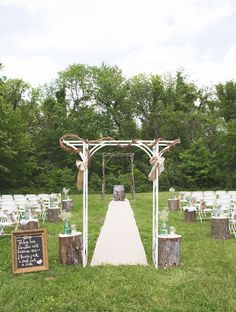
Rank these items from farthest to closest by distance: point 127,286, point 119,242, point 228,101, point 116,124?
1. point 116,124
2. point 228,101
3. point 119,242
4. point 127,286

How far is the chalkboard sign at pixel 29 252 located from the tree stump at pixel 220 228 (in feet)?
A: 14.6

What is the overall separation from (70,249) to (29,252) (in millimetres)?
693

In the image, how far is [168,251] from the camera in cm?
677

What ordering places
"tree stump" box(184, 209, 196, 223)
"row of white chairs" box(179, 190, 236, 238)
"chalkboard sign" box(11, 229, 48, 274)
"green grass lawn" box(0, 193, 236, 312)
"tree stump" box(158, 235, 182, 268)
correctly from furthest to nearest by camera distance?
"tree stump" box(184, 209, 196, 223) < "row of white chairs" box(179, 190, 236, 238) < "tree stump" box(158, 235, 182, 268) < "chalkboard sign" box(11, 229, 48, 274) < "green grass lawn" box(0, 193, 236, 312)

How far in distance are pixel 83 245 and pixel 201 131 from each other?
22963mm

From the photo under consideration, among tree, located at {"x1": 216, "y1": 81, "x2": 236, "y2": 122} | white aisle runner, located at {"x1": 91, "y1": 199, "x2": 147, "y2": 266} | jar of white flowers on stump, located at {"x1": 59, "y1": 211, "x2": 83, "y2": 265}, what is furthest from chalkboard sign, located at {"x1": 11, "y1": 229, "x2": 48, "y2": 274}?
tree, located at {"x1": 216, "y1": 81, "x2": 236, "y2": 122}

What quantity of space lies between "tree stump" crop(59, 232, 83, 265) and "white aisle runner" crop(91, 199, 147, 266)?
0.31 meters

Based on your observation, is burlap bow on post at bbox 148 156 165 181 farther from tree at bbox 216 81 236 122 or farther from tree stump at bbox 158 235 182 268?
tree at bbox 216 81 236 122

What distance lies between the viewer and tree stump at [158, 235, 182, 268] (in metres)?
6.75

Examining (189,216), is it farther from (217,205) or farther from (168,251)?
(168,251)

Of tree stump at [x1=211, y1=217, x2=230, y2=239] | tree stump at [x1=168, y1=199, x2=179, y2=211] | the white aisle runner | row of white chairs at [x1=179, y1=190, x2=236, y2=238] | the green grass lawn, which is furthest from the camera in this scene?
tree stump at [x1=168, y1=199, x2=179, y2=211]

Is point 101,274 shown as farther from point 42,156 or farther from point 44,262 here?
point 42,156

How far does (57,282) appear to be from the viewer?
597 cm

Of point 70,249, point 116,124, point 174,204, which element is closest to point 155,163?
point 70,249
